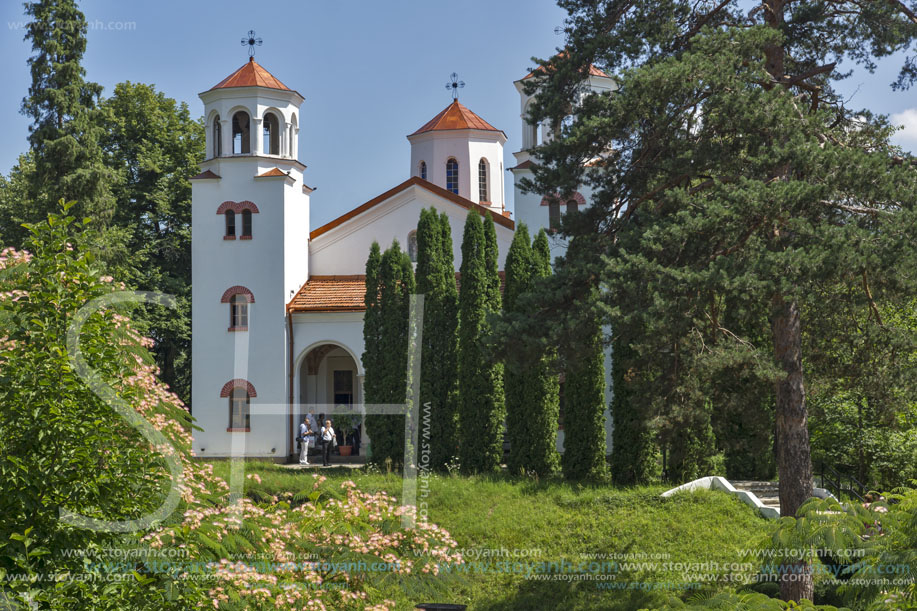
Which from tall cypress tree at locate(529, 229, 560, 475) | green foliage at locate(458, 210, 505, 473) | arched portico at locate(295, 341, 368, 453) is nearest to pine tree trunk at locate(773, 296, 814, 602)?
tall cypress tree at locate(529, 229, 560, 475)

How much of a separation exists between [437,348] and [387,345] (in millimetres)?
1322

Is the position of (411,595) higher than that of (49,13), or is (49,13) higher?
(49,13)

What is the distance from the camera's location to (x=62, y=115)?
85.4 ft

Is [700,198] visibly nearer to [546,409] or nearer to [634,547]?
[634,547]

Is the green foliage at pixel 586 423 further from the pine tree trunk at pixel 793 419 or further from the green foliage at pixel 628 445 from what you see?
the pine tree trunk at pixel 793 419

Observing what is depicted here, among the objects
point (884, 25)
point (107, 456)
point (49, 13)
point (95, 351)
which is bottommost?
point (107, 456)

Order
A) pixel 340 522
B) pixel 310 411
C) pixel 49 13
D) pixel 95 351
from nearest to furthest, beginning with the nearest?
pixel 95 351 → pixel 340 522 → pixel 49 13 → pixel 310 411

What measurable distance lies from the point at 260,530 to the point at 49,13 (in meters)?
21.7

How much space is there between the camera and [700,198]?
1211 cm

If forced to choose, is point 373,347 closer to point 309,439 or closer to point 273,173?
point 309,439

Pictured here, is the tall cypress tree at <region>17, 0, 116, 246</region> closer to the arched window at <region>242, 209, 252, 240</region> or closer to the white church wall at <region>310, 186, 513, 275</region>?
the arched window at <region>242, 209, 252, 240</region>

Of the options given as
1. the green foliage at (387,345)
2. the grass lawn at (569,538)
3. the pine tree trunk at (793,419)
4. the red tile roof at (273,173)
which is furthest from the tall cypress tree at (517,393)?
the red tile roof at (273,173)

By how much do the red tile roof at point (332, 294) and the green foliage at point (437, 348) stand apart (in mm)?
3201

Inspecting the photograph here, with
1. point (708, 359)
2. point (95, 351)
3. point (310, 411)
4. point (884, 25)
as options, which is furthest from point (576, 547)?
point (310, 411)
